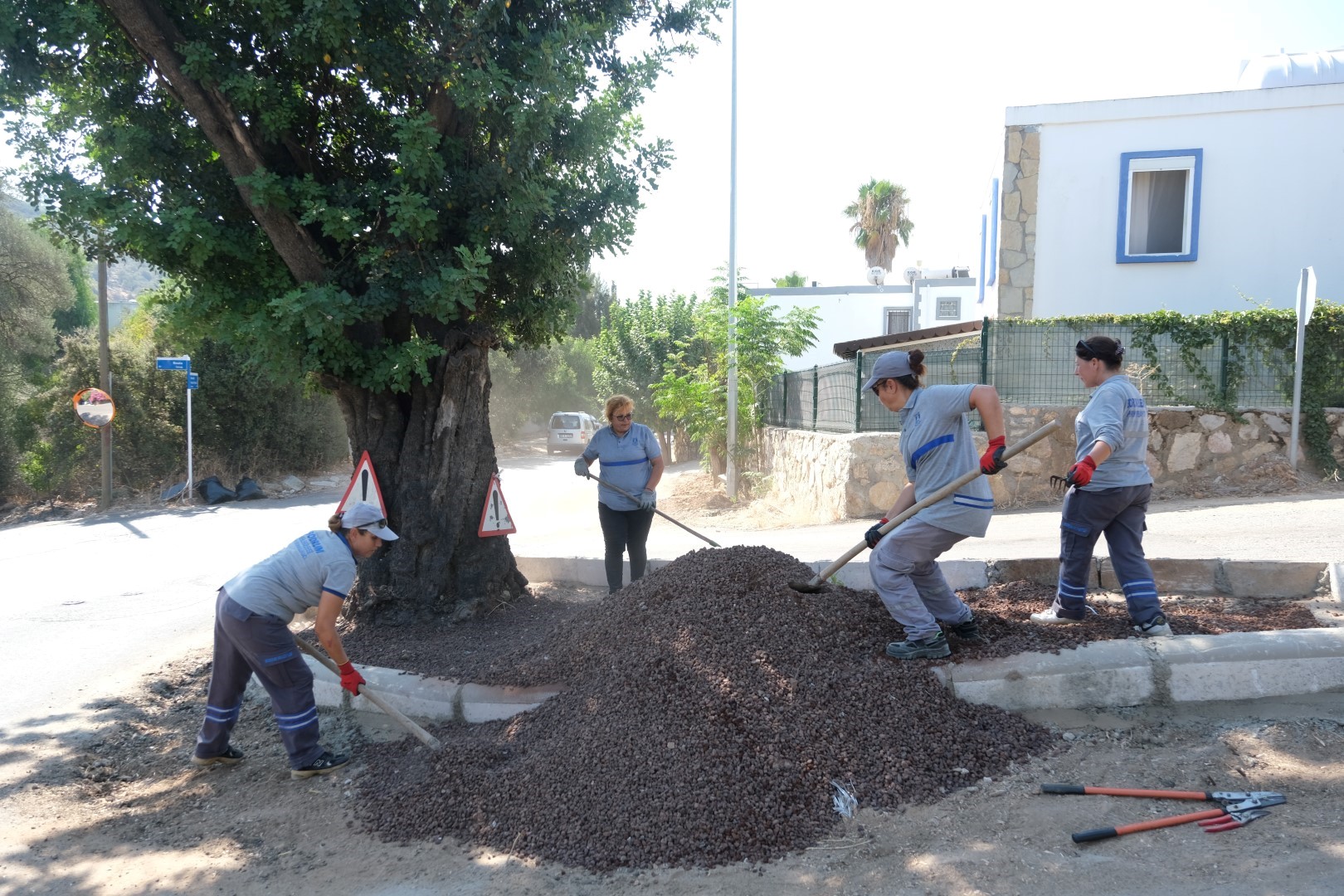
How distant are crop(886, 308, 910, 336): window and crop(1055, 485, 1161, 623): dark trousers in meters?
23.3

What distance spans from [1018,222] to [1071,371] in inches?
158

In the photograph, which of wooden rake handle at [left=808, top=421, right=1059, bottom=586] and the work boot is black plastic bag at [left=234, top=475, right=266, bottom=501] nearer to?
wooden rake handle at [left=808, top=421, right=1059, bottom=586]

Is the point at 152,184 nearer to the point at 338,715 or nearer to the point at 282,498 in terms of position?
the point at 338,715

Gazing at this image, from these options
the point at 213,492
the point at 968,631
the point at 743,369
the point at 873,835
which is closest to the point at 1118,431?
the point at 968,631

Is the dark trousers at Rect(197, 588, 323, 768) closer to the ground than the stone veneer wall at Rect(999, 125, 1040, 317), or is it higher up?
closer to the ground

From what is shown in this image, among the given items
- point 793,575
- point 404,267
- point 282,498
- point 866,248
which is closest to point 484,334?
point 404,267

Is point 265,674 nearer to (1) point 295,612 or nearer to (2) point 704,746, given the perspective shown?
(1) point 295,612

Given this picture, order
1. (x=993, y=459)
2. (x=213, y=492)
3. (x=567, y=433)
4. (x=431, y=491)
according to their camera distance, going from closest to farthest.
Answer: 1. (x=993, y=459)
2. (x=431, y=491)
3. (x=213, y=492)
4. (x=567, y=433)

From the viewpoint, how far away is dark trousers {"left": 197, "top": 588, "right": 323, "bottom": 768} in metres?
4.43

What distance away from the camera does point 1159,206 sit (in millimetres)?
14336

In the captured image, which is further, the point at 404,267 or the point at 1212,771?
the point at 404,267

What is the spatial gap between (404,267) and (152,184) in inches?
75.0

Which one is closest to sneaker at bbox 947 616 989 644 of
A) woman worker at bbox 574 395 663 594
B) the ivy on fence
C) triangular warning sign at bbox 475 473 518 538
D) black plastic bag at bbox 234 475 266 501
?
woman worker at bbox 574 395 663 594

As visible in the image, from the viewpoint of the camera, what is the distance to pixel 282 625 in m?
4.51
